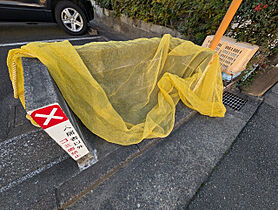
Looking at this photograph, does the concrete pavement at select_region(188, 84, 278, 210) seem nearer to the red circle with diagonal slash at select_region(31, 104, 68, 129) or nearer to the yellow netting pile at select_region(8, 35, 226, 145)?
the yellow netting pile at select_region(8, 35, 226, 145)

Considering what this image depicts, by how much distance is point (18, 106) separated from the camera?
1.62 metres

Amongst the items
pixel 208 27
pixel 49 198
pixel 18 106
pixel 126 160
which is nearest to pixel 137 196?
pixel 126 160

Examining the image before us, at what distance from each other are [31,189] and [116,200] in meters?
0.73

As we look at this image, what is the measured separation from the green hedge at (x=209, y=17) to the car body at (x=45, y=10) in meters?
1.41

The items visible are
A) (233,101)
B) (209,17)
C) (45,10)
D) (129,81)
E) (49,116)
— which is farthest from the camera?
(45,10)

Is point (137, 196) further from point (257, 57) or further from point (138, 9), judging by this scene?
point (138, 9)

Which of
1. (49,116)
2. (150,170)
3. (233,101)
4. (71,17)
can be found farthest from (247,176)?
(71,17)

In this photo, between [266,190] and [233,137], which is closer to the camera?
[266,190]

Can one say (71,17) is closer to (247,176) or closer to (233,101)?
(233,101)

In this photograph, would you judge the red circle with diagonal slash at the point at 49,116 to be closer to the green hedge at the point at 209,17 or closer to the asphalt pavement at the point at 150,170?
the asphalt pavement at the point at 150,170

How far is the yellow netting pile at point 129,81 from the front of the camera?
927mm

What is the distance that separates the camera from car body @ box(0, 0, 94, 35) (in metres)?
2.48

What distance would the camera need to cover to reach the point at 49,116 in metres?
0.64

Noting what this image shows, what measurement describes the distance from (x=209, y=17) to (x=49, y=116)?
3.00 metres
